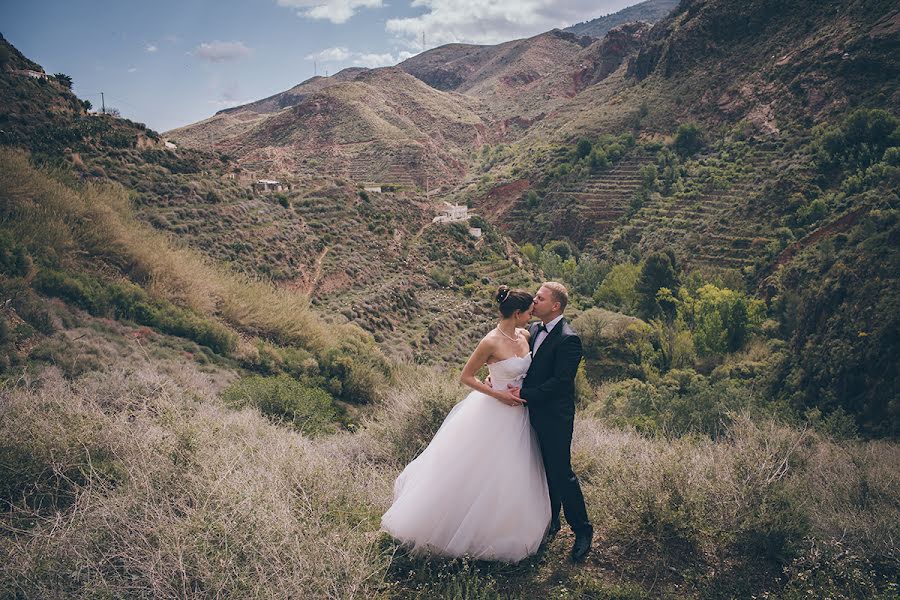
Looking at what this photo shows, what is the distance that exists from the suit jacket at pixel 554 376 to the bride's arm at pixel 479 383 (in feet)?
0.37

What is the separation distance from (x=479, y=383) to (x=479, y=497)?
0.83 metres

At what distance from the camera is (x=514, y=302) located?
4.01 m

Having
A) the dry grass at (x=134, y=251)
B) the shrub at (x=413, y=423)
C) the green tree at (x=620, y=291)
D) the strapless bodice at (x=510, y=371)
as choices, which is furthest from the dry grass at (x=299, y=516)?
the green tree at (x=620, y=291)

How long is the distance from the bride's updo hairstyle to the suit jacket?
0.93ft

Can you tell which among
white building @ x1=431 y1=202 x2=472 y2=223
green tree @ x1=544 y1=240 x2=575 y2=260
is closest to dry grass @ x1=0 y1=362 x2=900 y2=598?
white building @ x1=431 y1=202 x2=472 y2=223

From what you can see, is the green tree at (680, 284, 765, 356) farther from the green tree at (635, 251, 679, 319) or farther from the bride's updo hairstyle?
the bride's updo hairstyle

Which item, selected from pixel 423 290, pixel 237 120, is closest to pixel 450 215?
pixel 423 290

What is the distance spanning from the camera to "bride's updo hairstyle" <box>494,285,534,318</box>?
13.1 ft

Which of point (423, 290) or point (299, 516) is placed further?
point (423, 290)

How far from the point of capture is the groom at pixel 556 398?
12.6 ft

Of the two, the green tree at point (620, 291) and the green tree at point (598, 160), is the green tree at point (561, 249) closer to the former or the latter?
the green tree at point (620, 291)

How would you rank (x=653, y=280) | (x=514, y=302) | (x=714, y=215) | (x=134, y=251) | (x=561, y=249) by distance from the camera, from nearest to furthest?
(x=514, y=302)
(x=134, y=251)
(x=653, y=280)
(x=714, y=215)
(x=561, y=249)

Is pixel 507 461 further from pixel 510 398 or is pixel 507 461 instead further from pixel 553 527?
pixel 553 527

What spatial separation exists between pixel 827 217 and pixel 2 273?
39.0 m
